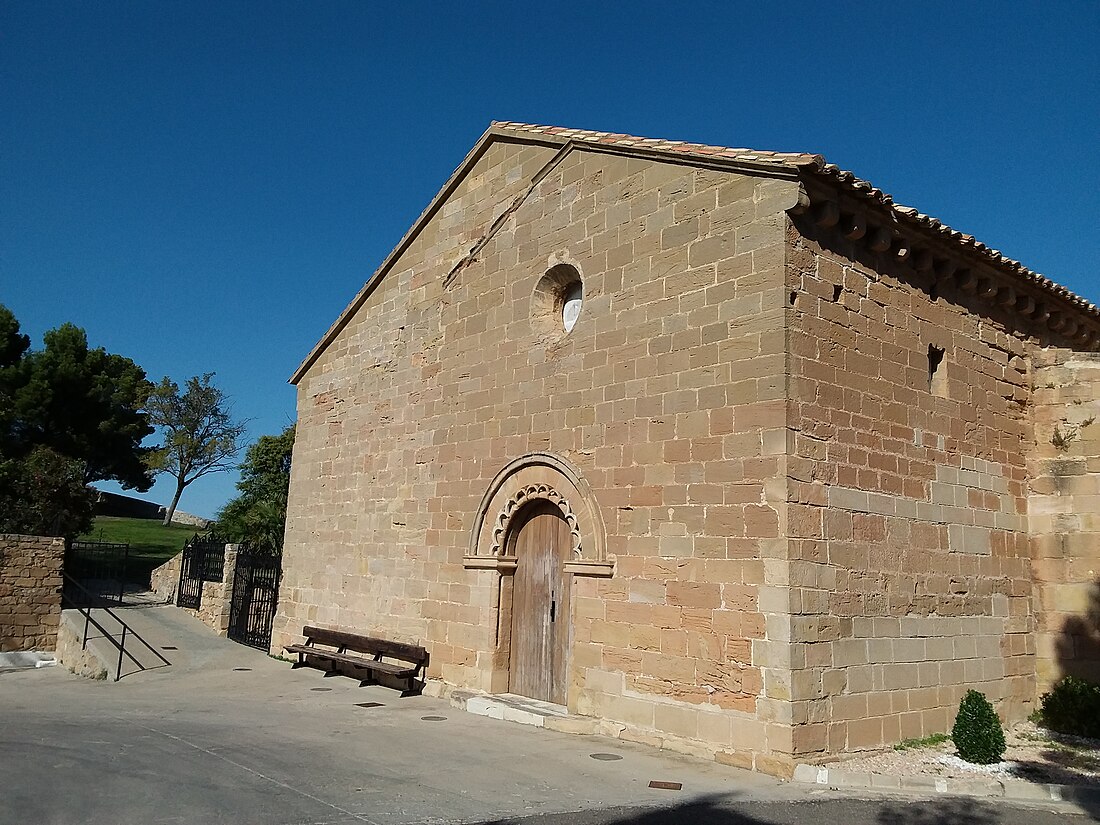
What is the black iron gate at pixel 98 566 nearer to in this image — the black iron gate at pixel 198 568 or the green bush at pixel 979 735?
the black iron gate at pixel 198 568

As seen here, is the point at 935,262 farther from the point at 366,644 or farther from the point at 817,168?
the point at 366,644

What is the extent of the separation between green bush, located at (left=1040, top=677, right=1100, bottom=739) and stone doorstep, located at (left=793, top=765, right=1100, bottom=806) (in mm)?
2879

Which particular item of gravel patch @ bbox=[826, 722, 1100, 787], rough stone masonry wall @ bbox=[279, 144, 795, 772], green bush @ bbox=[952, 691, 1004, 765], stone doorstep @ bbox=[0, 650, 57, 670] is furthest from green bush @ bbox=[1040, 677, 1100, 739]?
stone doorstep @ bbox=[0, 650, 57, 670]

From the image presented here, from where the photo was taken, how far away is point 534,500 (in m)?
10.2

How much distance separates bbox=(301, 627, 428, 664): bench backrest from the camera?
11538 millimetres

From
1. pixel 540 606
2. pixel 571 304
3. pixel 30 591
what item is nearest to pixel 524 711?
pixel 540 606

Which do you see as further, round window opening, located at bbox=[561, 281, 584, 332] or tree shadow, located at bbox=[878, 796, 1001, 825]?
round window opening, located at bbox=[561, 281, 584, 332]

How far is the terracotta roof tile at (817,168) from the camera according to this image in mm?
7812

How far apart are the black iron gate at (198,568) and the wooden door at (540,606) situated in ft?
30.7

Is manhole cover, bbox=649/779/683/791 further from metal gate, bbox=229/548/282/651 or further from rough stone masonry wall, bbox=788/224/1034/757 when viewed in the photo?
metal gate, bbox=229/548/282/651

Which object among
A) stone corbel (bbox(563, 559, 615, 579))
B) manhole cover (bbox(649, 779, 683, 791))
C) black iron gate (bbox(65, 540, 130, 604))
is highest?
stone corbel (bbox(563, 559, 615, 579))

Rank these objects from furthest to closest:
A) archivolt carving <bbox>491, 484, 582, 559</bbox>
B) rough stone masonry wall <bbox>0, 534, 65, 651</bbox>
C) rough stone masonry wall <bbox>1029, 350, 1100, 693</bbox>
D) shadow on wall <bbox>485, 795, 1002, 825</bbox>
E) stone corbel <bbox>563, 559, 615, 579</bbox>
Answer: rough stone masonry wall <bbox>0, 534, 65, 651</bbox>, rough stone masonry wall <bbox>1029, 350, 1100, 693</bbox>, archivolt carving <bbox>491, 484, 582, 559</bbox>, stone corbel <bbox>563, 559, 615, 579</bbox>, shadow on wall <bbox>485, 795, 1002, 825</bbox>

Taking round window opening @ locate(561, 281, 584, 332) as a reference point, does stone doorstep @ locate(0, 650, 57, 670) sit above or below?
below

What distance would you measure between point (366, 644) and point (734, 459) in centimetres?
710
